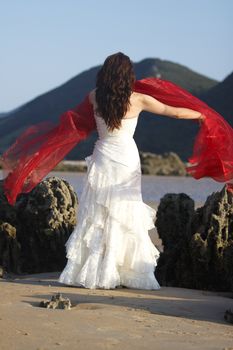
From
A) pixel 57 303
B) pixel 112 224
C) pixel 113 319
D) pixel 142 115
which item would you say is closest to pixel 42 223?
pixel 112 224

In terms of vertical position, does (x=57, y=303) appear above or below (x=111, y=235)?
below

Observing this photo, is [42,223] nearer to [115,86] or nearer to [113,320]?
[115,86]

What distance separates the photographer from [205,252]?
8.29m

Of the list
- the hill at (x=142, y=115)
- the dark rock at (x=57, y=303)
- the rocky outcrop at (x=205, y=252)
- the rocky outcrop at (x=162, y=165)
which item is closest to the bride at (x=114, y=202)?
the rocky outcrop at (x=205, y=252)

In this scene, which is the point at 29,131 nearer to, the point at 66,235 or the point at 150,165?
the point at 66,235

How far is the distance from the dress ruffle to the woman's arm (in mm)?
597

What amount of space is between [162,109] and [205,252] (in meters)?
1.49

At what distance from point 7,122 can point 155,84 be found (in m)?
149

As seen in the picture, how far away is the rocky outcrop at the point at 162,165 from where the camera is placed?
49031 mm

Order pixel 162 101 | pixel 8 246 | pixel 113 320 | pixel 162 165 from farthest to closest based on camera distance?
pixel 162 165 < pixel 8 246 < pixel 162 101 < pixel 113 320

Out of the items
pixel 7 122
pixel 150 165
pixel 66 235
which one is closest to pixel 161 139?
pixel 150 165

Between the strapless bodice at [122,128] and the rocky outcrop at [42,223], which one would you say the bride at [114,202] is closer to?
the strapless bodice at [122,128]

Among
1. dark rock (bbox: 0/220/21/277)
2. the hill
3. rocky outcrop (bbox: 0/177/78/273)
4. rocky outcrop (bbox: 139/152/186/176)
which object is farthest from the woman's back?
the hill

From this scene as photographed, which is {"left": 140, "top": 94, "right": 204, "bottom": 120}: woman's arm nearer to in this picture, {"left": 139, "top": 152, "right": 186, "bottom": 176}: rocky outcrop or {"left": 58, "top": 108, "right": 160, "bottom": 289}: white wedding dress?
{"left": 58, "top": 108, "right": 160, "bottom": 289}: white wedding dress
